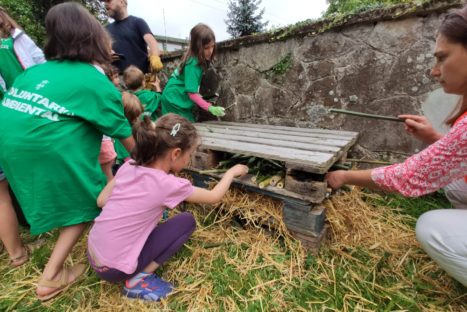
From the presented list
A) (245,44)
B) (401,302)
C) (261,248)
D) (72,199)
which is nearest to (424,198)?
(401,302)

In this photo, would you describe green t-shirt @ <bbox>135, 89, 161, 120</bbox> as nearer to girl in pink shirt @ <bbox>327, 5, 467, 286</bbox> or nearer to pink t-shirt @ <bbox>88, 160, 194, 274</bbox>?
pink t-shirt @ <bbox>88, 160, 194, 274</bbox>

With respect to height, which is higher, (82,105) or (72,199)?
(82,105)

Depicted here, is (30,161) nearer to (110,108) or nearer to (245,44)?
(110,108)

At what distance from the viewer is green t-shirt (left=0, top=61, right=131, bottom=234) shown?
57.6 inches

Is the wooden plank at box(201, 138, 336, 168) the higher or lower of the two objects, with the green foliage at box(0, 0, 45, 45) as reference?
lower

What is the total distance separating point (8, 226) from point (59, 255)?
56cm

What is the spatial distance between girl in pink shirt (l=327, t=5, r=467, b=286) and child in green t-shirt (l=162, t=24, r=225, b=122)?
6.32 ft

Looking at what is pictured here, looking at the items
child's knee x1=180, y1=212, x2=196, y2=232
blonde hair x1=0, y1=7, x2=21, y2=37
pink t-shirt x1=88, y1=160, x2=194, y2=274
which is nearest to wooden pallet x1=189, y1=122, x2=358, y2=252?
child's knee x1=180, y1=212, x2=196, y2=232

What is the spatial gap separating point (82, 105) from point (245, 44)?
218 cm

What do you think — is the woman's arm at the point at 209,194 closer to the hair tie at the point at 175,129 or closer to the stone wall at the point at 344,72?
the hair tie at the point at 175,129

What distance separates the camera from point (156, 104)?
3.24 meters

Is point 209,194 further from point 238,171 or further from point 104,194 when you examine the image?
point 104,194

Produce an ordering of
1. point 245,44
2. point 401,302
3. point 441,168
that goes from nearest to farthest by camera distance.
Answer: point 441,168 < point 401,302 < point 245,44

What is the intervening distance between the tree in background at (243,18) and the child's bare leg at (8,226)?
21.0 m
